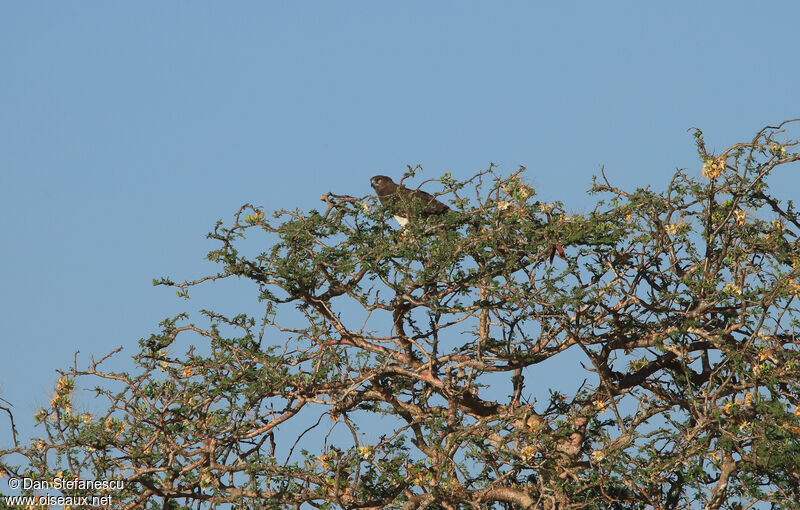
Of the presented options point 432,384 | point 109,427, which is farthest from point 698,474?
point 109,427

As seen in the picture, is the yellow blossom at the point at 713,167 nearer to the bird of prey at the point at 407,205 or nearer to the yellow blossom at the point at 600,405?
the yellow blossom at the point at 600,405

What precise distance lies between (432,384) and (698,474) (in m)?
2.09

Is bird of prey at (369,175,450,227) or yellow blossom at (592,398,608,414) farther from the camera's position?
bird of prey at (369,175,450,227)

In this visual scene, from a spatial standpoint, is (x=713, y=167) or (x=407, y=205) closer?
(x=713, y=167)

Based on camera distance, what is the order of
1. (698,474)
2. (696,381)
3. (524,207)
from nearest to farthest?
1. (698,474)
2. (524,207)
3. (696,381)

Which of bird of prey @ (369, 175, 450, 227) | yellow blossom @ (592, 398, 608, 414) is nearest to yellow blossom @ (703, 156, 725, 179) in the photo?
yellow blossom @ (592, 398, 608, 414)

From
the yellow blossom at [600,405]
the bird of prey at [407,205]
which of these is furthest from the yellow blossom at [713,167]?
the bird of prey at [407,205]

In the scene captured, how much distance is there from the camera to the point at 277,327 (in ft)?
27.4

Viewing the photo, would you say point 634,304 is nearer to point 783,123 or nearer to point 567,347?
point 567,347

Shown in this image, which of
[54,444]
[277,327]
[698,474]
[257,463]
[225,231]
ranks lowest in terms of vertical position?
[698,474]

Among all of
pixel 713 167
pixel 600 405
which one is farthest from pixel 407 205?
pixel 713 167

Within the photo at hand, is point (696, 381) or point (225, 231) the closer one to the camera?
point (225, 231)

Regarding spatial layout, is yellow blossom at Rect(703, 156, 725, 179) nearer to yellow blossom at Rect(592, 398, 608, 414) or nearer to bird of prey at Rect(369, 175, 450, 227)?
yellow blossom at Rect(592, 398, 608, 414)

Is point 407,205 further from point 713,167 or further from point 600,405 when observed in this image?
point 713,167
